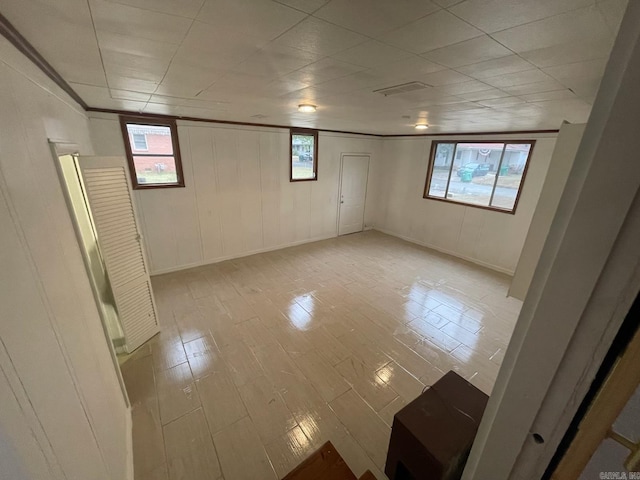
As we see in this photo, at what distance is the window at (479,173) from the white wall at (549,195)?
3929mm

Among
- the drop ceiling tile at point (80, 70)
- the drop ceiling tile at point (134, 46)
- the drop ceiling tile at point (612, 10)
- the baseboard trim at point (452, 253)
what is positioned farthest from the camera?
the baseboard trim at point (452, 253)

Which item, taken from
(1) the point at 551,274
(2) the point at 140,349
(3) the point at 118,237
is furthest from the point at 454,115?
(2) the point at 140,349

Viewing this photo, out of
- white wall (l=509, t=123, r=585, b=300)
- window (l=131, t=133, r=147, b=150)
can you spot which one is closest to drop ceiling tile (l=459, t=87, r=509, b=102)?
white wall (l=509, t=123, r=585, b=300)

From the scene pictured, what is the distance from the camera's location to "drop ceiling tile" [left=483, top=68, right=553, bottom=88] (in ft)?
5.19

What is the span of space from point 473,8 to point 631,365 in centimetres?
120

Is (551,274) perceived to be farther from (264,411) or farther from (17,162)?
(264,411)

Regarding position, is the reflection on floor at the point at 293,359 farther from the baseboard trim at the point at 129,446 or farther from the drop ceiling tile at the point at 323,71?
the drop ceiling tile at the point at 323,71

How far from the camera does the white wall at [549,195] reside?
1.32m

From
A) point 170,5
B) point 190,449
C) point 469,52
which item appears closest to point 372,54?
point 469,52

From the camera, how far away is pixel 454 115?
3162 mm

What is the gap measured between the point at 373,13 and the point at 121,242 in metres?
2.91

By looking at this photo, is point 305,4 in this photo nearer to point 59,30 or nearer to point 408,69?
point 408,69

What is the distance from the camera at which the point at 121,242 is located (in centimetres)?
259

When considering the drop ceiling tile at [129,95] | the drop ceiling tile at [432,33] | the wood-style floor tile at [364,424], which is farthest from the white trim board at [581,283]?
the drop ceiling tile at [129,95]
